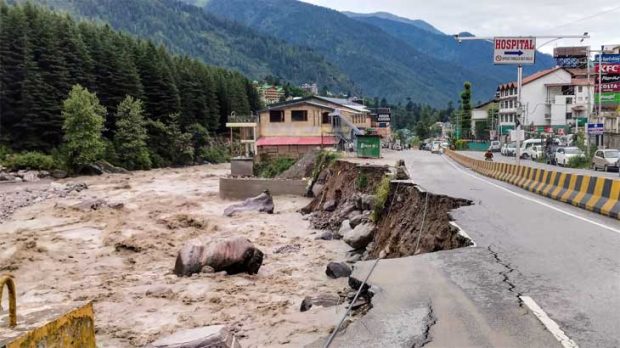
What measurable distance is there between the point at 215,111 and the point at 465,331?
97489 mm

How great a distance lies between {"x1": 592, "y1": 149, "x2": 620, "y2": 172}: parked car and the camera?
116ft

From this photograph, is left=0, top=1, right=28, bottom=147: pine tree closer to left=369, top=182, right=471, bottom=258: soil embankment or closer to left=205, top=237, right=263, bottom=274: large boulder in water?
left=205, top=237, right=263, bottom=274: large boulder in water

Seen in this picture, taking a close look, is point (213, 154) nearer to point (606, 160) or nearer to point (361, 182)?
point (361, 182)

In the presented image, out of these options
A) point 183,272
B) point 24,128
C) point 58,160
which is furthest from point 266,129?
point 183,272

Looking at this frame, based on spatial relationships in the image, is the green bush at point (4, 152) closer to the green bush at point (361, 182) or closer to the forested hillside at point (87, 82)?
the forested hillside at point (87, 82)

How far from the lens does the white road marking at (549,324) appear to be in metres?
5.86

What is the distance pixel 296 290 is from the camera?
558 inches

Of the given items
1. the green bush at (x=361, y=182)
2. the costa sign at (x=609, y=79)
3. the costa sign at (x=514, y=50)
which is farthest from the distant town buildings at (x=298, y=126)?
the costa sign at (x=514, y=50)

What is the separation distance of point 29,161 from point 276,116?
2829 cm

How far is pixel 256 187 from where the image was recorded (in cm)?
4194

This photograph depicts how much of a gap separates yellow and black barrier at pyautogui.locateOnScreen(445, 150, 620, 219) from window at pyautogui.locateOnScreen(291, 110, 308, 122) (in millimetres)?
40087

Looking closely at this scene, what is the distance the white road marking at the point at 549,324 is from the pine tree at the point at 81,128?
6262 centimetres

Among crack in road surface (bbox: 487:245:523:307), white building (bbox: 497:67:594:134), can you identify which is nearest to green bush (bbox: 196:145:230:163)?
white building (bbox: 497:67:594:134)

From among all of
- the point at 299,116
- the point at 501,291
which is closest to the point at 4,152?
the point at 299,116
